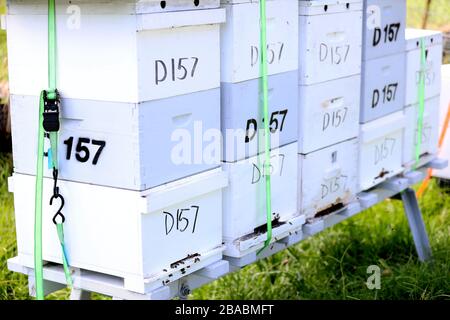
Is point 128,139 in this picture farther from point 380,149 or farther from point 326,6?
point 380,149

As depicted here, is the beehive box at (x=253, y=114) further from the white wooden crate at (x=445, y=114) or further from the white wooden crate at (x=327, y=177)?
the white wooden crate at (x=445, y=114)

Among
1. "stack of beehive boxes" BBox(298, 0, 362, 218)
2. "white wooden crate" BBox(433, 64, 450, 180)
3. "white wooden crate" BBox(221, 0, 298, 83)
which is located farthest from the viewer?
"white wooden crate" BBox(433, 64, 450, 180)

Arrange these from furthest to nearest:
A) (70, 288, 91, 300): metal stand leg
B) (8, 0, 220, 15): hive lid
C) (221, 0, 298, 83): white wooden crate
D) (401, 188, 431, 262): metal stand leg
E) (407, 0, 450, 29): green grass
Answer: (407, 0, 450, 29): green grass, (401, 188, 431, 262): metal stand leg, (70, 288, 91, 300): metal stand leg, (221, 0, 298, 83): white wooden crate, (8, 0, 220, 15): hive lid

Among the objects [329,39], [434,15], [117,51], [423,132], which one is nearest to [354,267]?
[423,132]

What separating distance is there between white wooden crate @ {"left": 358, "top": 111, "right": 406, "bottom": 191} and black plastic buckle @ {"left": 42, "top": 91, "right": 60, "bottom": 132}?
1.32 meters

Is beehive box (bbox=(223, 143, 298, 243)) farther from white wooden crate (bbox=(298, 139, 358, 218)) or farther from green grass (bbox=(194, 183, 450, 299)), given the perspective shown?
green grass (bbox=(194, 183, 450, 299))

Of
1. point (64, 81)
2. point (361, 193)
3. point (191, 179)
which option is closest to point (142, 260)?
point (191, 179)

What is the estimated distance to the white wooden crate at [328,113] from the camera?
2.70 metres

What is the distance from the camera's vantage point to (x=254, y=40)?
7.89 feet

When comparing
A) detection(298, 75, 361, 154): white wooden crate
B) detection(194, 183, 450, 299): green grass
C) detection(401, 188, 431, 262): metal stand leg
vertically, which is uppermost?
detection(298, 75, 361, 154): white wooden crate

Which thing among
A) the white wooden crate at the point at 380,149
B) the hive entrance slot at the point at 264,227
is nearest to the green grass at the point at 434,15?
the white wooden crate at the point at 380,149

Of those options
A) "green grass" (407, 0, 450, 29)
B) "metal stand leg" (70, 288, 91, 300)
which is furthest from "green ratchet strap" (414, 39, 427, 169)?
"green grass" (407, 0, 450, 29)

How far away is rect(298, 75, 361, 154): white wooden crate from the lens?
270cm

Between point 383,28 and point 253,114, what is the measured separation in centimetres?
89
